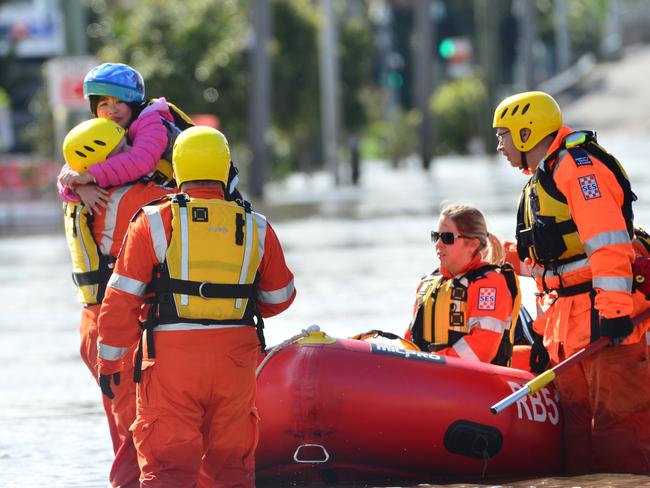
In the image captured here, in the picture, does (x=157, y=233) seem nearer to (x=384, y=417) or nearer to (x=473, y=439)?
(x=384, y=417)

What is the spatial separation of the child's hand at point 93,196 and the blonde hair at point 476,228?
158cm

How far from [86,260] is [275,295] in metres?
1.12

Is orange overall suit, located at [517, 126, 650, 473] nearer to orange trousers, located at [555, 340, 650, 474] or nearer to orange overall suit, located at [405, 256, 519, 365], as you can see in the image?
orange trousers, located at [555, 340, 650, 474]

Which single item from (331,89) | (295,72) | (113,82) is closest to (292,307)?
(113,82)

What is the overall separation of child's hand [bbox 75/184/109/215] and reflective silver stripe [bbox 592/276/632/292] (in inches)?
84.5

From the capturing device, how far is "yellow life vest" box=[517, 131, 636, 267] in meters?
6.68

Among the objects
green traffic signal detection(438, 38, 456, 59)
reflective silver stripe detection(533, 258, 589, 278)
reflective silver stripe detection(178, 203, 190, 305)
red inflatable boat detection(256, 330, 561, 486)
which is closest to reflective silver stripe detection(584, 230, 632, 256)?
reflective silver stripe detection(533, 258, 589, 278)

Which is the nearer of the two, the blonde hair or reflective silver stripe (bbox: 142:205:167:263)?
reflective silver stripe (bbox: 142:205:167:263)

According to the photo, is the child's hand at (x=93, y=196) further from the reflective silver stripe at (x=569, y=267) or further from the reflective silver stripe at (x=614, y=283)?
the reflective silver stripe at (x=614, y=283)

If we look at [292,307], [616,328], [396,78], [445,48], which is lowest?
[292,307]

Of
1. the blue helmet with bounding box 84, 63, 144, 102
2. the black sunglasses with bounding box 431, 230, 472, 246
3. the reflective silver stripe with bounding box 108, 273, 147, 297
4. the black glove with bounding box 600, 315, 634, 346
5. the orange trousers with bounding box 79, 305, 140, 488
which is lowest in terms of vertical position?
the orange trousers with bounding box 79, 305, 140, 488

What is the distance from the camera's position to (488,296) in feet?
24.0

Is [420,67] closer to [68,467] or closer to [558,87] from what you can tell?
[558,87]

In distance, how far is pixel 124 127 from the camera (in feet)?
24.1
